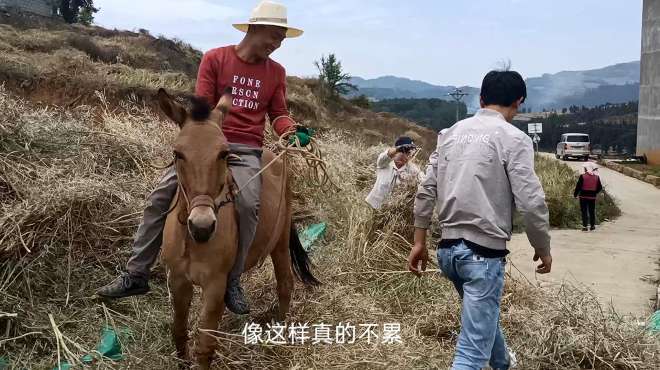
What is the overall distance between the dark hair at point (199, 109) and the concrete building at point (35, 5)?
28284 millimetres

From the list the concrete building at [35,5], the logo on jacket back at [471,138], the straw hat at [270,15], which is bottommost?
the logo on jacket back at [471,138]

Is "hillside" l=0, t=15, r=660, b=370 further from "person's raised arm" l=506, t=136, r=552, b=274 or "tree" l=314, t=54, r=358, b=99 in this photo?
"tree" l=314, t=54, r=358, b=99

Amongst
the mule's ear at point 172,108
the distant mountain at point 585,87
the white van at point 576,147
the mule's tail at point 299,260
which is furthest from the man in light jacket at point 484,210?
the distant mountain at point 585,87

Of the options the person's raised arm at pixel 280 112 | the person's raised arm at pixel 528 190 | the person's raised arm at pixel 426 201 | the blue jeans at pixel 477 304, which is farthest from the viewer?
the person's raised arm at pixel 280 112

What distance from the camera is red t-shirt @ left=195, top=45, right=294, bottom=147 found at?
3969 mm

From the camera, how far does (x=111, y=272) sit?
4.84 meters

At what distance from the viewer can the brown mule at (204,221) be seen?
292 cm

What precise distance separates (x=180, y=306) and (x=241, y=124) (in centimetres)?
128

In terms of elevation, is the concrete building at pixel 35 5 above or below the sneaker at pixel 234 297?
above

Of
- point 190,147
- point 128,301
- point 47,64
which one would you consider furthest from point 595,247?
point 47,64

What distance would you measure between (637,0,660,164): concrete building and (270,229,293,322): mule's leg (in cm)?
2753

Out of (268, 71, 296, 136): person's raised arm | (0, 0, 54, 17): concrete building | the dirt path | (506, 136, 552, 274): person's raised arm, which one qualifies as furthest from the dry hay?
(0, 0, 54, 17): concrete building

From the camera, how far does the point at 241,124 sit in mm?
4090

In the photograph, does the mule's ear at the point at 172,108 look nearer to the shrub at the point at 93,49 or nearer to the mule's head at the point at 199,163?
the mule's head at the point at 199,163
